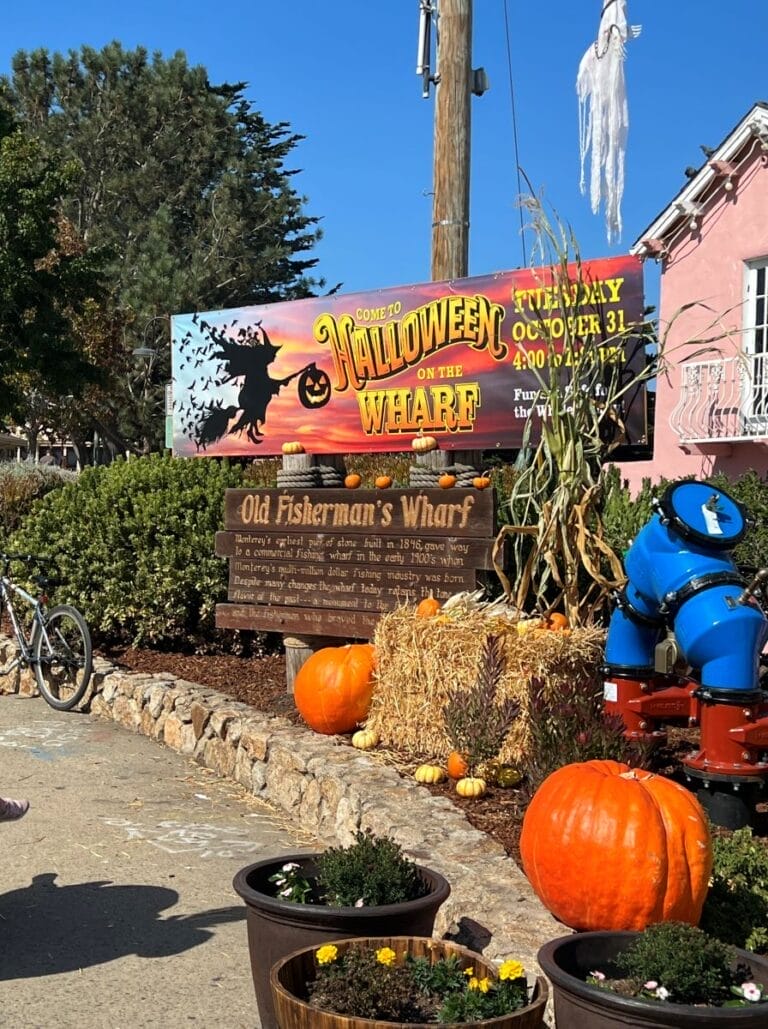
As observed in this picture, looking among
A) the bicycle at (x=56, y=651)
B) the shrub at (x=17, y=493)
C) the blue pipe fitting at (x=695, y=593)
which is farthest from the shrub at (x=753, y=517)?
the shrub at (x=17, y=493)

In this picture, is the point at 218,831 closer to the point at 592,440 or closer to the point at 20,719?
the point at 592,440

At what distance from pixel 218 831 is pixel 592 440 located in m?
3.00

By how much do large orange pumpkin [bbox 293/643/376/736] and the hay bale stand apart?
0.45 ft

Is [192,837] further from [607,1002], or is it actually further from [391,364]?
[391,364]

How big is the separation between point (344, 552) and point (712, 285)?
8.85 meters

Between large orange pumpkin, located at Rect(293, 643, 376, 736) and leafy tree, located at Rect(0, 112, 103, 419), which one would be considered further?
leafy tree, located at Rect(0, 112, 103, 419)

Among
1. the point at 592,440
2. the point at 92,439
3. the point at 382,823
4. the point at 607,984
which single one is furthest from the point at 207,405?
the point at 92,439

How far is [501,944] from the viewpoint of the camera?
11.7 ft

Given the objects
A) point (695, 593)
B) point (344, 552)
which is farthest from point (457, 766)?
point (344, 552)

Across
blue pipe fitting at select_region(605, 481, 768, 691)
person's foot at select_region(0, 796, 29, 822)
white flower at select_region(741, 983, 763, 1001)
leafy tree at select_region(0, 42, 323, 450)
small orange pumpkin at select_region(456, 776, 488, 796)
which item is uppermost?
leafy tree at select_region(0, 42, 323, 450)

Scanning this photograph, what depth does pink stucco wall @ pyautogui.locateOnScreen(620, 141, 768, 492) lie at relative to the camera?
14.0m

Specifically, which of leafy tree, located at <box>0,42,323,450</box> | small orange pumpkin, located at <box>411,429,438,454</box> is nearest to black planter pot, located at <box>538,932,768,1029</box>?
small orange pumpkin, located at <box>411,429,438,454</box>

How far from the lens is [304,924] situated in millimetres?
3170

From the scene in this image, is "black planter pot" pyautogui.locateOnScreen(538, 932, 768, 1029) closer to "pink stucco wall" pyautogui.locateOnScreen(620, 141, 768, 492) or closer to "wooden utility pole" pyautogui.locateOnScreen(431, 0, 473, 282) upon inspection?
"wooden utility pole" pyautogui.locateOnScreen(431, 0, 473, 282)
